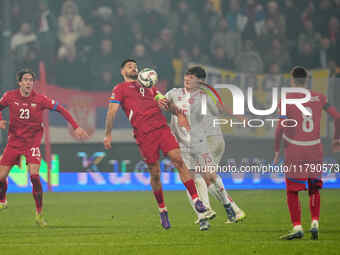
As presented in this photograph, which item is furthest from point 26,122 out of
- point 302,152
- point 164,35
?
point 164,35

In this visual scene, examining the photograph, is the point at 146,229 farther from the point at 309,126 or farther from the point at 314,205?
the point at 309,126

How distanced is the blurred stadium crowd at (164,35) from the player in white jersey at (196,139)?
299 inches

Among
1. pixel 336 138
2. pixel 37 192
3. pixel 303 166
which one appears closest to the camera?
pixel 303 166

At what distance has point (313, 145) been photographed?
7.96 m

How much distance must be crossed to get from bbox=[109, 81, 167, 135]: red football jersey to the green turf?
3.99ft

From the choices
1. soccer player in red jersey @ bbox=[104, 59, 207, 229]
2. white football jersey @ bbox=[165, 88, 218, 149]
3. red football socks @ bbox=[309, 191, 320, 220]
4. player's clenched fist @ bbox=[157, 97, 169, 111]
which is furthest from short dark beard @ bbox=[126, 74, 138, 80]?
red football socks @ bbox=[309, 191, 320, 220]

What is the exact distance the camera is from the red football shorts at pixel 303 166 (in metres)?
7.73

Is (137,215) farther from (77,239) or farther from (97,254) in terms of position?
(97,254)

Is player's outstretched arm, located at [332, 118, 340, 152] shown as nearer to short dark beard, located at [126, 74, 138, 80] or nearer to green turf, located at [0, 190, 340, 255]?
green turf, located at [0, 190, 340, 255]

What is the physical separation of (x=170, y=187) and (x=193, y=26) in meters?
4.90

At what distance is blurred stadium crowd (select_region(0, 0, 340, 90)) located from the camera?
17734mm

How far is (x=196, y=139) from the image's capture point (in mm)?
9727

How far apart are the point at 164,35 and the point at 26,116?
9.13m

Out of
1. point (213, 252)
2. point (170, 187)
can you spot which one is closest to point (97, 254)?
point (213, 252)
